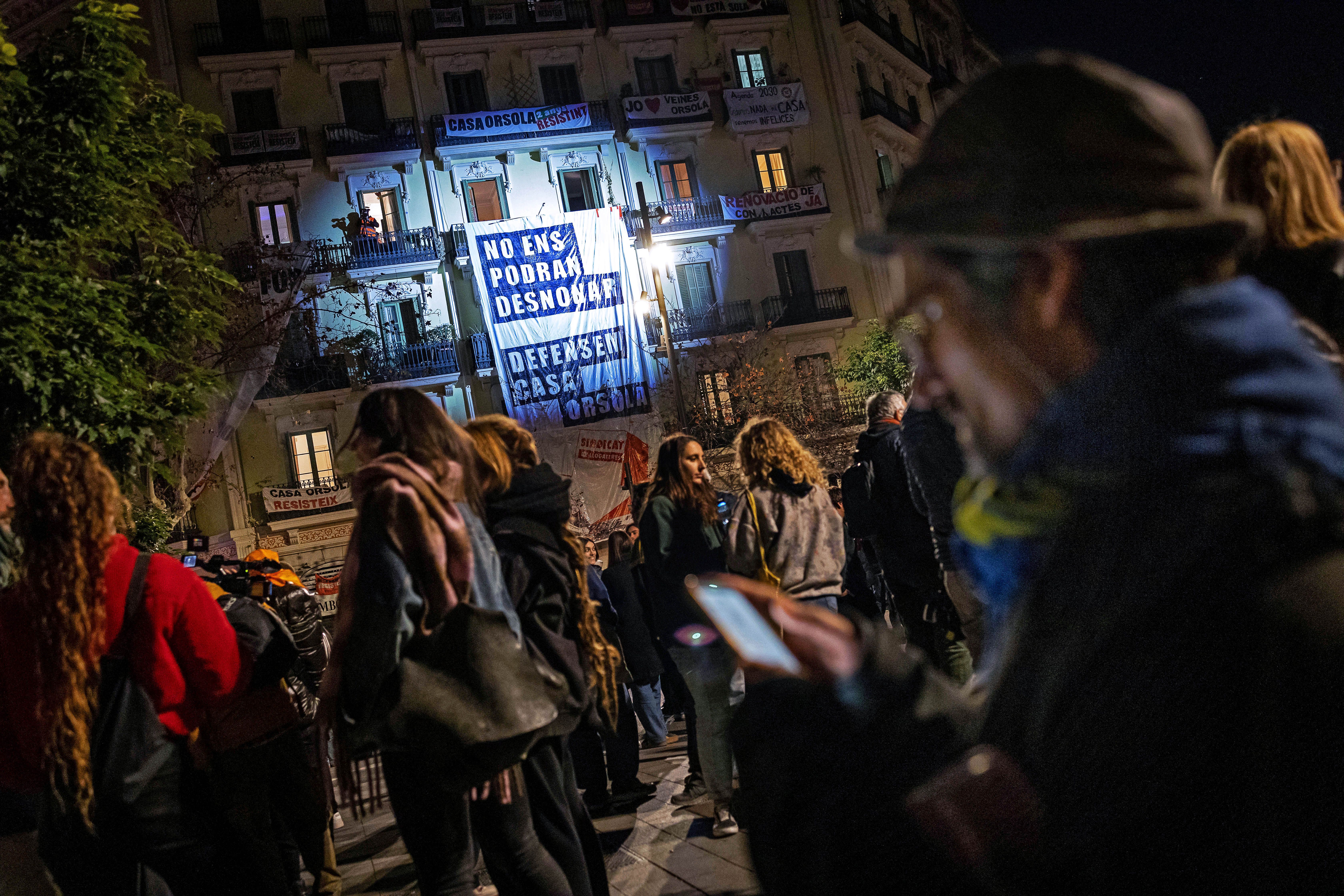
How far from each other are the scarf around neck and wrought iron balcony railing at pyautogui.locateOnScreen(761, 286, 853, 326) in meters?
28.3

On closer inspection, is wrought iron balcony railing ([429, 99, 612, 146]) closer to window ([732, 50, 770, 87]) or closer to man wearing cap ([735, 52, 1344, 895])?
window ([732, 50, 770, 87])

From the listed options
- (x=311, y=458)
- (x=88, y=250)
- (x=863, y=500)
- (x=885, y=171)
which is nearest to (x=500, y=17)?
(x=885, y=171)

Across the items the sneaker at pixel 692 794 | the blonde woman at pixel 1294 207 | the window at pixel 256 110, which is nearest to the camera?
the blonde woman at pixel 1294 207

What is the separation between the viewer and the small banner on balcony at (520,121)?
89.7 feet

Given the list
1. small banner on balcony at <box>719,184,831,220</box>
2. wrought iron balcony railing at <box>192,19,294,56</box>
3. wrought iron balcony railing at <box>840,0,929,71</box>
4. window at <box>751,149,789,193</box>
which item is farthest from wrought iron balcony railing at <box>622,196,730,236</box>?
wrought iron balcony railing at <box>192,19,294,56</box>

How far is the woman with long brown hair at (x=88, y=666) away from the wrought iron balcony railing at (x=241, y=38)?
28.1 meters

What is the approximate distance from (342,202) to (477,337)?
5.37 meters

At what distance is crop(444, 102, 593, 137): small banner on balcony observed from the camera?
27.3m

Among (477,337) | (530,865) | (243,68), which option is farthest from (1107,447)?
(243,68)

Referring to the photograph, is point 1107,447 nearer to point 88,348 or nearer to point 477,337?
point 88,348

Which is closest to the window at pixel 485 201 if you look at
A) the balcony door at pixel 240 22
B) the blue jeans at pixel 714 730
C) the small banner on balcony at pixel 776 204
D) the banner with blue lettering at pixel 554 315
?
the banner with blue lettering at pixel 554 315

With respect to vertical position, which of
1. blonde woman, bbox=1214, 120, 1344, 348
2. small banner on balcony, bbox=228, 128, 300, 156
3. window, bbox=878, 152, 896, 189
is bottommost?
blonde woman, bbox=1214, 120, 1344, 348

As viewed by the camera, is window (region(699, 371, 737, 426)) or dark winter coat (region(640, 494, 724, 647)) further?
window (region(699, 371, 737, 426))

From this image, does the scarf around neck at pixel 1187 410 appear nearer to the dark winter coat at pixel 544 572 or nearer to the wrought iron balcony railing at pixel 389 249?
the dark winter coat at pixel 544 572
